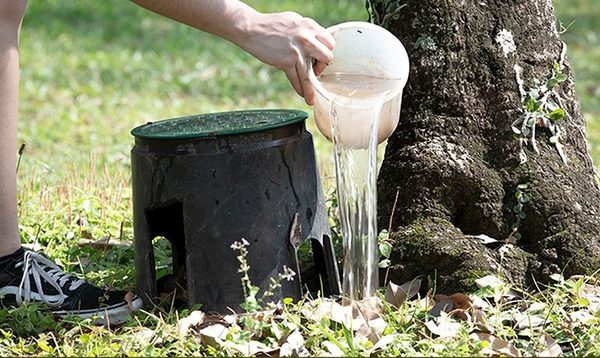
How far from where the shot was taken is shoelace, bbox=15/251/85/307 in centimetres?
321

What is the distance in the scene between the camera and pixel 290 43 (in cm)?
288

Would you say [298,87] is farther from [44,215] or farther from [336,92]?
[44,215]

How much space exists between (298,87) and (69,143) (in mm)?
3651

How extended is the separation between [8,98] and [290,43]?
895mm

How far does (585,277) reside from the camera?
123 inches

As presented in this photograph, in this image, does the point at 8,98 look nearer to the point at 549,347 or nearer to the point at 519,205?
the point at 519,205

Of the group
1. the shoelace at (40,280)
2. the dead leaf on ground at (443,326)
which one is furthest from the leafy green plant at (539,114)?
the shoelace at (40,280)

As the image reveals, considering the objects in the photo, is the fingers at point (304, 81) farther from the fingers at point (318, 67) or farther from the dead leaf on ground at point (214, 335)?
the dead leaf on ground at point (214, 335)

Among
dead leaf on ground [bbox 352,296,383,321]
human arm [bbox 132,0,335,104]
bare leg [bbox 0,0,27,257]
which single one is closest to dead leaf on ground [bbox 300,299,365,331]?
dead leaf on ground [bbox 352,296,383,321]

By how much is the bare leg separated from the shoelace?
0.50 feet

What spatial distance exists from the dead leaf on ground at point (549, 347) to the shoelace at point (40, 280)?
1.46m

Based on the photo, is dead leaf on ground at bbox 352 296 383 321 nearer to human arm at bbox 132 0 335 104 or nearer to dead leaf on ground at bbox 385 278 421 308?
dead leaf on ground at bbox 385 278 421 308

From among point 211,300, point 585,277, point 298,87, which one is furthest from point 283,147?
point 585,277

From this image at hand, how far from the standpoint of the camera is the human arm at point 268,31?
9.43 feet
